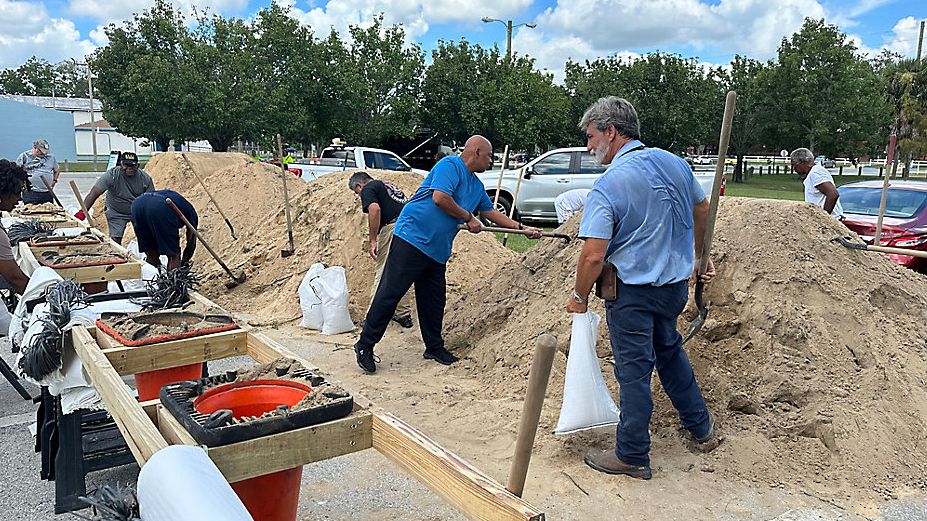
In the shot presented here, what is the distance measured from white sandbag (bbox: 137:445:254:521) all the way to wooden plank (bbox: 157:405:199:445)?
31 centimetres

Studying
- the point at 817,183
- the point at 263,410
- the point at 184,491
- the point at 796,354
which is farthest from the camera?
the point at 817,183

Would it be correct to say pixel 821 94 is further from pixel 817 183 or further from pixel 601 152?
pixel 601 152

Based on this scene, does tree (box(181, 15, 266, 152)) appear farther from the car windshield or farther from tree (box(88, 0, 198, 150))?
the car windshield

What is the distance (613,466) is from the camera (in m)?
3.57

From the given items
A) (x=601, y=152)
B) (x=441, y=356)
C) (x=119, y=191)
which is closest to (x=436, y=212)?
(x=441, y=356)

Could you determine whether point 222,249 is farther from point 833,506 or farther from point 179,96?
point 179,96

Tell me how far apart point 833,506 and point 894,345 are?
161 cm

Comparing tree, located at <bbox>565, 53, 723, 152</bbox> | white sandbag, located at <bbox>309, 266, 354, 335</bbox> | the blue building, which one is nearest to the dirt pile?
white sandbag, located at <bbox>309, 266, 354, 335</bbox>

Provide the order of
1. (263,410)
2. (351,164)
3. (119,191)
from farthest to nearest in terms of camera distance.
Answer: (351,164) < (119,191) < (263,410)

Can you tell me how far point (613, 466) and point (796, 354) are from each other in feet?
4.97

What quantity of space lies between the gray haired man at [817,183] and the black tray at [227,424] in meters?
6.53

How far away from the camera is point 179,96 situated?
2438 centimetres

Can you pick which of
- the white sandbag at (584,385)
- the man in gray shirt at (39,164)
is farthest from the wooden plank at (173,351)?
the man in gray shirt at (39,164)

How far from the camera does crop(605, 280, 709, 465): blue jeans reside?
3.39m
